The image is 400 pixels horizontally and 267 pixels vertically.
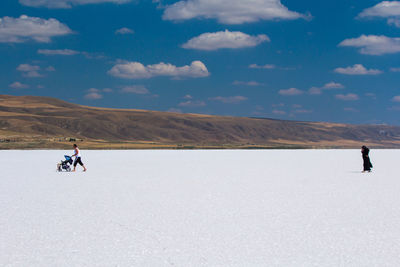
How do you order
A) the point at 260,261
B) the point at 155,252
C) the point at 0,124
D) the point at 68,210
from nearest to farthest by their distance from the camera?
the point at 260,261, the point at 155,252, the point at 68,210, the point at 0,124

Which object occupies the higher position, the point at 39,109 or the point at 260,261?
the point at 39,109

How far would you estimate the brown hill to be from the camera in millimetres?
120500

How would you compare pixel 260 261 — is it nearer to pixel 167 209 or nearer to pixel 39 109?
pixel 167 209

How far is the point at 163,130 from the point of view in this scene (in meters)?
156

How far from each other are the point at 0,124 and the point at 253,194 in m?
111

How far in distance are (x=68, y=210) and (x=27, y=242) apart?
3.97m

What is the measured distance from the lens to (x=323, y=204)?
48.8 ft

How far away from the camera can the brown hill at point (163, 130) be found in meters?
120

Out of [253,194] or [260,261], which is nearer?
[260,261]

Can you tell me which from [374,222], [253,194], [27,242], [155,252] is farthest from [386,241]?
[253,194]

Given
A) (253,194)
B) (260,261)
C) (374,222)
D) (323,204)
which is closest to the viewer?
(260,261)

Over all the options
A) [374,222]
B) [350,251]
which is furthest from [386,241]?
[374,222]

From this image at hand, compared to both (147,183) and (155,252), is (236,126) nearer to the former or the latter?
(147,183)

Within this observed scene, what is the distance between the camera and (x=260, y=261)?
27.0 ft
